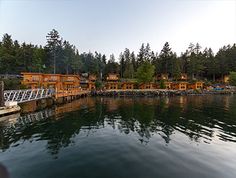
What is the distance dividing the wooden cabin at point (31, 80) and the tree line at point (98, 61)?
722 inches

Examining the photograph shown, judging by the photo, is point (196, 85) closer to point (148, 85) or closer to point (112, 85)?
point (148, 85)

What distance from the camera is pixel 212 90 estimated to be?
231 feet

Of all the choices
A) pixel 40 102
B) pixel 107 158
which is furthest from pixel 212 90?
pixel 107 158

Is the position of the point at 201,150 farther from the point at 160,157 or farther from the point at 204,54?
the point at 204,54

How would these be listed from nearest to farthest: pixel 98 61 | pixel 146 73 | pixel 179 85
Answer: pixel 146 73
pixel 179 85
pixel 98 61

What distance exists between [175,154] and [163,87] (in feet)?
204

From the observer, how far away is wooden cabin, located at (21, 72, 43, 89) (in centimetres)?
3878

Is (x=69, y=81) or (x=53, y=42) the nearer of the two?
(x=69, y=81)

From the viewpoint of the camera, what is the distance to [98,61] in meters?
81.6

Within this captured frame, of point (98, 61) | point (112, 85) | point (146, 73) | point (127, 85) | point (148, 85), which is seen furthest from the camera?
point (98, 61)

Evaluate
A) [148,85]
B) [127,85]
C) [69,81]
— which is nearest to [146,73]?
[148,85]

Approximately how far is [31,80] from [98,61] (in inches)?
1788

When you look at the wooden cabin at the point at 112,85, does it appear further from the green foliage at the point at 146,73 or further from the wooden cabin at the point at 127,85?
the green foliage at the point at 146,73

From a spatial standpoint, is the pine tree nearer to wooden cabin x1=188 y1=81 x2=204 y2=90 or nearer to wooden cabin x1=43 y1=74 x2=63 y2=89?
wooden cabin x1=43 y1=74 x2=63 y2=89
